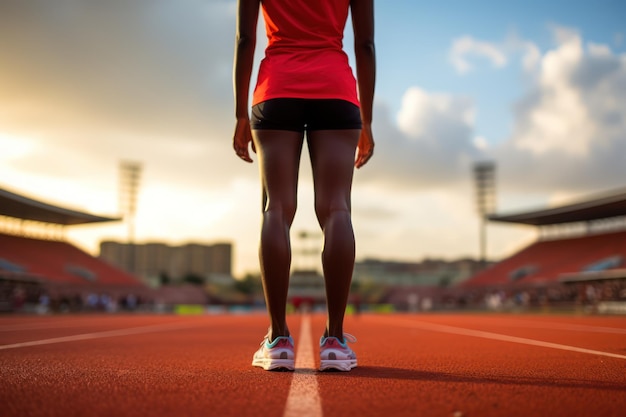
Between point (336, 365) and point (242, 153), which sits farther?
point (242, 153)

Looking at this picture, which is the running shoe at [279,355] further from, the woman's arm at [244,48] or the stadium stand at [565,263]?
the stadium stand at [565,263]

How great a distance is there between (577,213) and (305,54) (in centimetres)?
3901

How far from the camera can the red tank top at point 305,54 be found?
9.55ft

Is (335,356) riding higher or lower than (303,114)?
lower

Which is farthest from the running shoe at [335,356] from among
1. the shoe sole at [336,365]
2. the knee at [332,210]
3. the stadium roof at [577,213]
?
the stadium roof at [577,213]

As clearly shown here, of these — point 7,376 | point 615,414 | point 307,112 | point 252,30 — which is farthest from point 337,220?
point 7,376

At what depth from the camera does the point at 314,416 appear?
168cm

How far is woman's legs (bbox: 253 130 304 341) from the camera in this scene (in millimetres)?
2848

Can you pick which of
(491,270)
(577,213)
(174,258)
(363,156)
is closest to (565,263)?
(577,213)

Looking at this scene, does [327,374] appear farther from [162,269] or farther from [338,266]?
[162,269]

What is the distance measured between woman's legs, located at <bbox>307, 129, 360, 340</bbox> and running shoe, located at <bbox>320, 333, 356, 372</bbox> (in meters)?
0.05

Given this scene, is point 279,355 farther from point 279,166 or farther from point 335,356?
point 279,166

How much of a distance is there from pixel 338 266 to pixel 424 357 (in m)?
1.33

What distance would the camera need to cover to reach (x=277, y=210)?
114 inches
